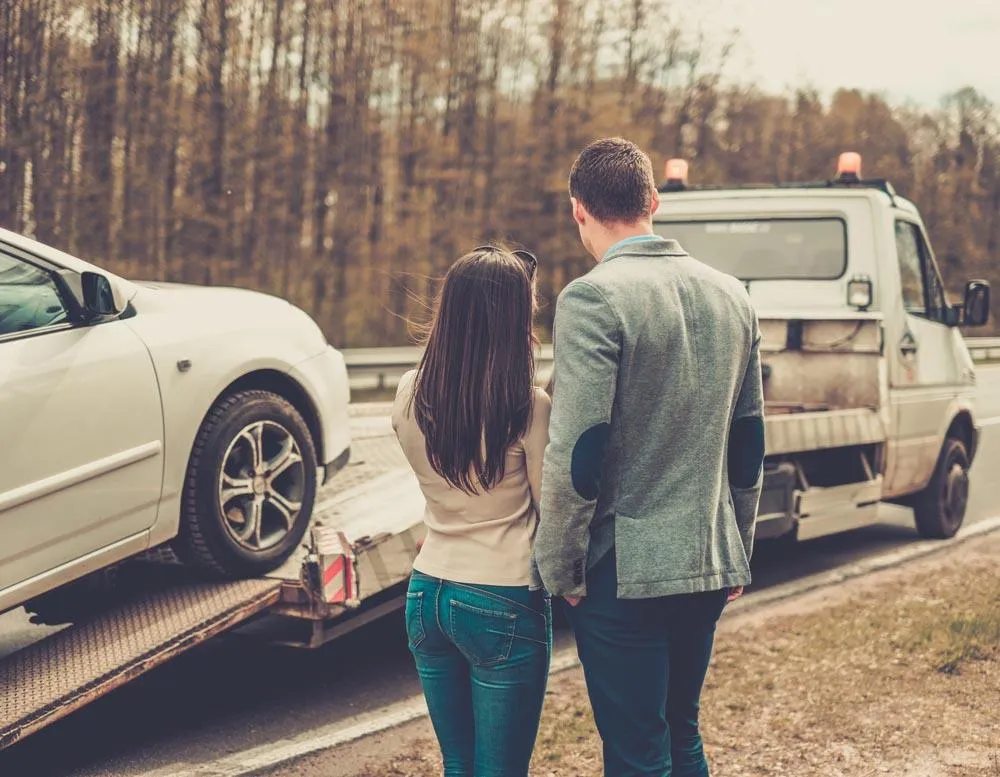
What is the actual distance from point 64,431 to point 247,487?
946 mm

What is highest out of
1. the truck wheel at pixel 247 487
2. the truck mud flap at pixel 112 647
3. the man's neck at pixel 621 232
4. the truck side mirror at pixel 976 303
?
the man's neck at pixel 621 232

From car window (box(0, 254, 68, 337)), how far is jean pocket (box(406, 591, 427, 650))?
1867mm

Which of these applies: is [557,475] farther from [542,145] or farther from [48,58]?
[542,145]

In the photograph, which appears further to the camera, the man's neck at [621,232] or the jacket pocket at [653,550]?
the man's neck at [621,232]

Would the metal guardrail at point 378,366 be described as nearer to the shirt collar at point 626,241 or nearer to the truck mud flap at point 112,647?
the truck mud flap at point 112,647

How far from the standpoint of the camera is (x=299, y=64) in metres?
22.4

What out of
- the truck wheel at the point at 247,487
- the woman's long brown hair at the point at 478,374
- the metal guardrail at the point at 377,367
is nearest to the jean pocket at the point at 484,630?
the woman's long brown hair at the point at 478,374

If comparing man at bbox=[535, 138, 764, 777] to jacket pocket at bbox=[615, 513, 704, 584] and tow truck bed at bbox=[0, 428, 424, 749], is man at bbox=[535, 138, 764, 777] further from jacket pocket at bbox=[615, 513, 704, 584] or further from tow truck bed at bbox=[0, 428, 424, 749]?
tow truck bed at bbox=[0, 428, 424, 749]

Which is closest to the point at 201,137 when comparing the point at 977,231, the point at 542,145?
the point at 542,145

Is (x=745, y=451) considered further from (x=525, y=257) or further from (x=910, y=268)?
(x=910, y=268)

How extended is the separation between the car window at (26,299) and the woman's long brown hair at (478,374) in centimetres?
185

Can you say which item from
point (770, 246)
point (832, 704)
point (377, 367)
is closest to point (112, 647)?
point (832, 704)

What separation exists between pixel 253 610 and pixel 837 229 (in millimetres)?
4843

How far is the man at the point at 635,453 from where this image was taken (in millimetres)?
2547
